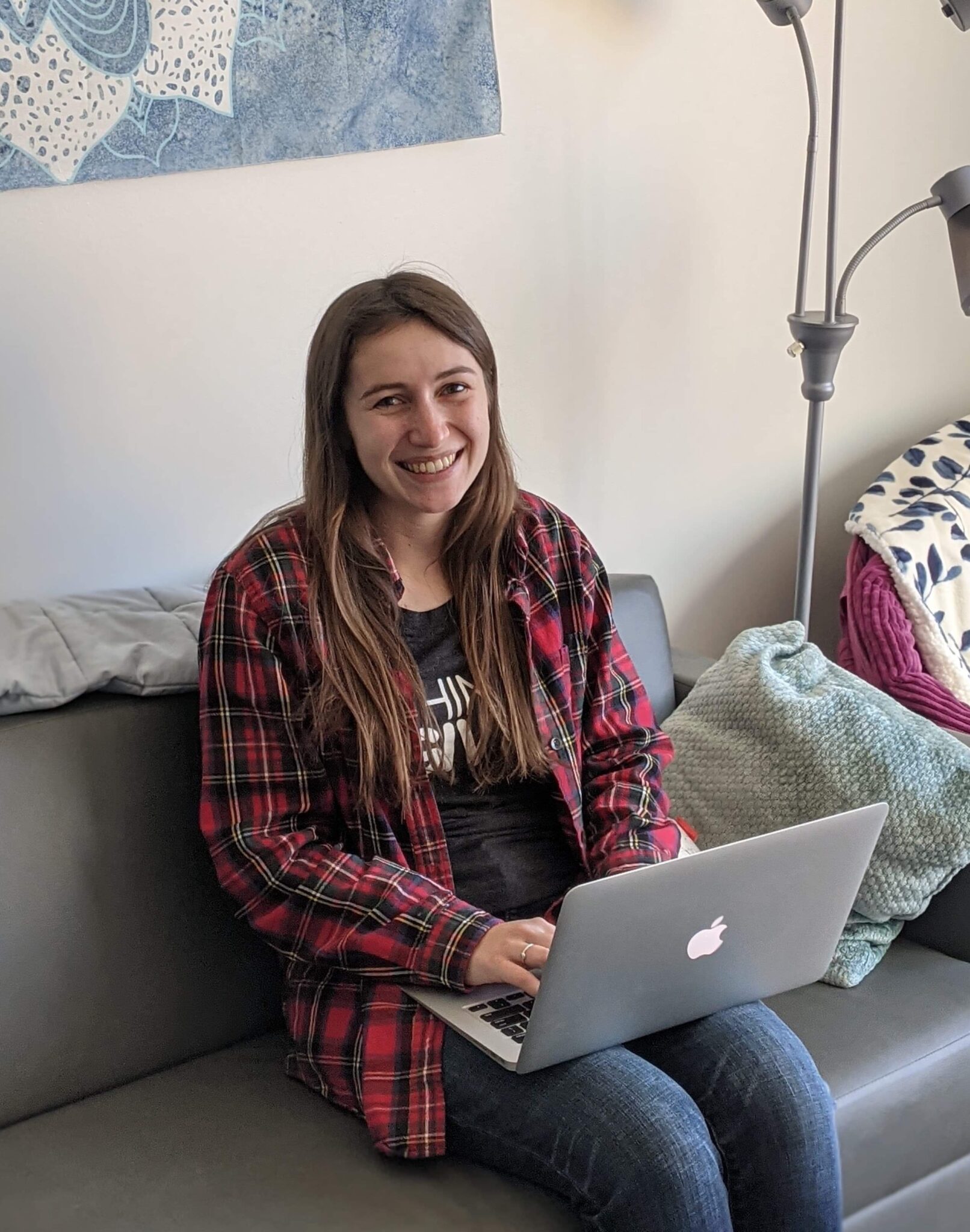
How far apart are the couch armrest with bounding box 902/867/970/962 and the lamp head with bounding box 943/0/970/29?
1.12 meters

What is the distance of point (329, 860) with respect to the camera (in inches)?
57.1

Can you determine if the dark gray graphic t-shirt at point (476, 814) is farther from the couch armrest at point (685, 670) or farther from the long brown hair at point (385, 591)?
the couch armrest at point (685, 670)

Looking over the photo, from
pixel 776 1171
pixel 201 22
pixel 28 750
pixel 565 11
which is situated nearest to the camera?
pixel 776 1171

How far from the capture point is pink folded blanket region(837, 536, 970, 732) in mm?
2023

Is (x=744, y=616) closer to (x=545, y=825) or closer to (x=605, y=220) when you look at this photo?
→ (x=605, y=220)

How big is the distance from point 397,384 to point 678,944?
65 cm

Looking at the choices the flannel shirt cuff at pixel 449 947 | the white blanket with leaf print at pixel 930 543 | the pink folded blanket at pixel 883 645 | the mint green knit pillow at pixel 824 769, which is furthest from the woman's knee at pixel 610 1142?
the white blanket with leaf print at pixel 930 543

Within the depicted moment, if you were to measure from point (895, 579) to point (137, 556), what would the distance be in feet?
3.76

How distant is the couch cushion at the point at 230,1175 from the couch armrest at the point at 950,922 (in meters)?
0.68

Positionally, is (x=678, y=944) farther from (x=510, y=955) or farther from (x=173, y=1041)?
(x=173, y=1041)

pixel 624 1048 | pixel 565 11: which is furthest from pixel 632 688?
pixel 565 11

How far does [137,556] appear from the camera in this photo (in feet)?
6.18

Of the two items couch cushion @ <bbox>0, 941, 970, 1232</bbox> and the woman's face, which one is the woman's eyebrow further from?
couch cushion @ <bbox>0, 941, 970, 1232</bbox>

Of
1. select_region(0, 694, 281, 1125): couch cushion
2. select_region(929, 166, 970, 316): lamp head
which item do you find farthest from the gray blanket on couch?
select_region(929, 166, 970, 316): lamp head
